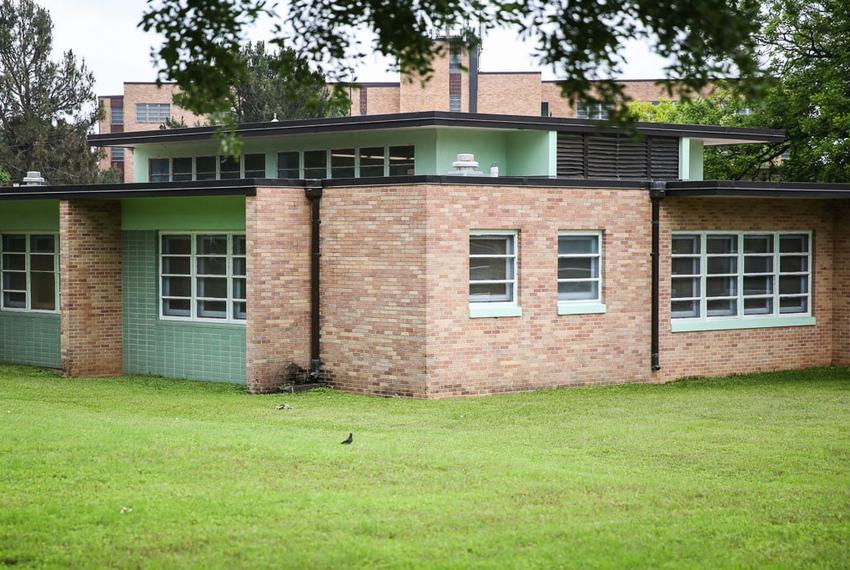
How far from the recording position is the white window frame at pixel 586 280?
21219 millimetres

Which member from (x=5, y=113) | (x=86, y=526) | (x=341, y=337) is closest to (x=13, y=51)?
(x=5, y=113)

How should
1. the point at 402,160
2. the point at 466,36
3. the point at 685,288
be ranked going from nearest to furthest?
the point at 466,36 → the point at 685,288 → the point at 402,160

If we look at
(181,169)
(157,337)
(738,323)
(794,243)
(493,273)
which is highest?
(181,169)

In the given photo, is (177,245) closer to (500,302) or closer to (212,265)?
(212,265)

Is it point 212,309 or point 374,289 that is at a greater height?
point 374,289

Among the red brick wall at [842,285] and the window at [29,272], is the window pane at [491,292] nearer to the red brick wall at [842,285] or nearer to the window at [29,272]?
the red brick wall at [842,285]

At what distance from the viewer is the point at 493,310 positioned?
2038cm

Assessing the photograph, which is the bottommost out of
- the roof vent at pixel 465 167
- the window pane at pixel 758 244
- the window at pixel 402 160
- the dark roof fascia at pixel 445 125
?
the window pane at pixel 758 244

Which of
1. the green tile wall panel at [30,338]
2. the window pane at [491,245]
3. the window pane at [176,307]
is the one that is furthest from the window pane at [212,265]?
the window pane at [491,245]

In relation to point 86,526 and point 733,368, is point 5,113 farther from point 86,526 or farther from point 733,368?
point 86,526

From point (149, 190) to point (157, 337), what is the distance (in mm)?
3075

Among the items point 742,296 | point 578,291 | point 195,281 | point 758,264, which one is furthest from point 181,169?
point 758,264

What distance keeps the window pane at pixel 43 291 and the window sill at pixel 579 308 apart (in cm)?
1060

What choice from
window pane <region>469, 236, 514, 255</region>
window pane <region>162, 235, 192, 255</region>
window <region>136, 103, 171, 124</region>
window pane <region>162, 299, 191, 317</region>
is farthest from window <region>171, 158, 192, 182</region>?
window <region>136, 103, 171, 124</region>
